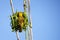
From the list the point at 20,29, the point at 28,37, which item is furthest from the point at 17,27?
the point at 28,37

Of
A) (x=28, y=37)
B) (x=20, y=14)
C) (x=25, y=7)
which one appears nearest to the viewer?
(x=20, y=14)

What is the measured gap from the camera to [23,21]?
212 centimetres

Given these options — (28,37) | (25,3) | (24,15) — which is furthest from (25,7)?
(28,37)

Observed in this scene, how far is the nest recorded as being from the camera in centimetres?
208

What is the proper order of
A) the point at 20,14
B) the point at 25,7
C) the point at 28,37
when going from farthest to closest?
the point at 28,37, the point at 25,7, the point at 20,14

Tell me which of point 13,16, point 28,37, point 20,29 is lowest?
point 28,37

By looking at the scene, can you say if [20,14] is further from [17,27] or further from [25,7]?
[25,7]

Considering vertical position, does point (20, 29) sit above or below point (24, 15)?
below

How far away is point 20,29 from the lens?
2105 millimetres

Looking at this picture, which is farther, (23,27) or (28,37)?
(28,37)

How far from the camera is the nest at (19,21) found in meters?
2.08

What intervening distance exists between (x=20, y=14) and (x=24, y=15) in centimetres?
6

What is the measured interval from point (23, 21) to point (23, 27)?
2.7 inches

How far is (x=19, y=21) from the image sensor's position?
82.1 inches
